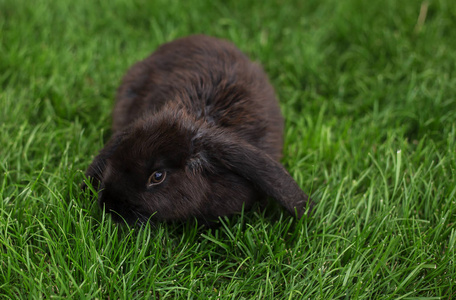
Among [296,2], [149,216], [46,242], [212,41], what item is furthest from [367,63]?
[46,242]

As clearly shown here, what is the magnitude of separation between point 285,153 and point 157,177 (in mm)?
1445

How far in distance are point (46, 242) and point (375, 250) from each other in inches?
80.6

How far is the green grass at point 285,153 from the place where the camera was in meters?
3.02

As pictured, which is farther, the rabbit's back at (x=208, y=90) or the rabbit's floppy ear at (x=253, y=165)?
the rabbit's back at (x=208, y=90)

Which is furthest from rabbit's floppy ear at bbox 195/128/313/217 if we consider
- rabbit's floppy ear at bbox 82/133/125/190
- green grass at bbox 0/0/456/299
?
rabbit's floppy ear at bbox 82/133/125/190

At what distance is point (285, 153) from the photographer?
13.7 ft

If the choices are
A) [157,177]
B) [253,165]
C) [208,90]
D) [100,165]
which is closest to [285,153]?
[208,90]

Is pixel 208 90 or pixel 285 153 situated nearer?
pixel 208 90

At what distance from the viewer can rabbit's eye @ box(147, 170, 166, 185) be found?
3.05 meters

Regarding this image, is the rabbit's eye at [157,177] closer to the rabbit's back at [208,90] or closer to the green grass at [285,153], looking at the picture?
the green grass at [285,153]

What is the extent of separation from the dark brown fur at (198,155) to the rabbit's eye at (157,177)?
0.03 m

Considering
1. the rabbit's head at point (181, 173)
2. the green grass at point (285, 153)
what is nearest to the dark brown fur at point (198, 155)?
the rabbit's head at point (181, 173)

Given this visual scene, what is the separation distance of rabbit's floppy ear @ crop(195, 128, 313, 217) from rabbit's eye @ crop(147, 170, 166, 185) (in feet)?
1.01

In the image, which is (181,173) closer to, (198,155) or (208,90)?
(198,155)
